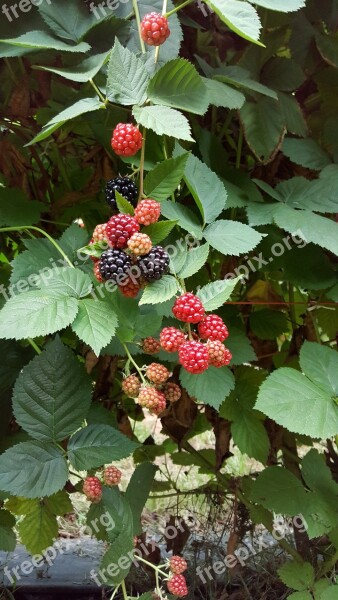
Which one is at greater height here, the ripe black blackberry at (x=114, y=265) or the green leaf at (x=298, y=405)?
the ripe black blackberry at (x=114, y=265)

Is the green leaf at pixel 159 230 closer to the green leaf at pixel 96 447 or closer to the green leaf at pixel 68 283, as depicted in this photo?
the green leaf at pixel 68 283

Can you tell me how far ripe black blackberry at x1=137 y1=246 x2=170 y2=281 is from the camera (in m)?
0.58

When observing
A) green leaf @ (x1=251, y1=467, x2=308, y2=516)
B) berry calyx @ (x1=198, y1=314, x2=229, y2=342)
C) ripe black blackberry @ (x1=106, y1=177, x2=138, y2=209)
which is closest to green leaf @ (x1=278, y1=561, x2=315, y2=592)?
green leaf @ (x1=251, y1=467, x2=308, y2=516)

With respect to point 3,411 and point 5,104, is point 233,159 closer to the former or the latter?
point 5,104

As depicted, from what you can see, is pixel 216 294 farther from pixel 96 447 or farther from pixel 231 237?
pixel 96 447

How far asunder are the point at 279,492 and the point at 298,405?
253 millimetres

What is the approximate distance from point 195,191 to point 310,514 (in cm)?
51

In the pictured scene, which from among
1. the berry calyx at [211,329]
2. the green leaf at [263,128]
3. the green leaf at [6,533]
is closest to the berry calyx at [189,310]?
the berry calyx at [211,329]

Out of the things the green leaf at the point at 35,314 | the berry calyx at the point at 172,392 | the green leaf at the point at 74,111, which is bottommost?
the berry calyx at the point at 172,392

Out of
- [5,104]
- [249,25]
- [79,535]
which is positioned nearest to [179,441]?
[79,535]

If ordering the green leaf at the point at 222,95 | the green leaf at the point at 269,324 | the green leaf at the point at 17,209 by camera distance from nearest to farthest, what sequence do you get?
the green leaf at the point at 222,95 → the green leaf at the point at 17,209 → the green leaf at the point at 269,324

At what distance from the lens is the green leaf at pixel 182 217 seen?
2.27ft

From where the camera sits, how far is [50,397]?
0.76 meters

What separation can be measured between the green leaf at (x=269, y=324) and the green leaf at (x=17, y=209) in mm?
411
